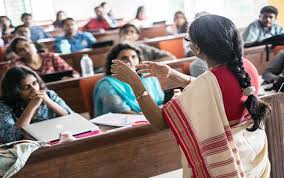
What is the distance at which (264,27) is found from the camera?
509 cm

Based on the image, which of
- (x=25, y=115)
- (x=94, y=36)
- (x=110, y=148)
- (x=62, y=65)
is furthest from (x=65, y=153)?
(x=94, y=36)

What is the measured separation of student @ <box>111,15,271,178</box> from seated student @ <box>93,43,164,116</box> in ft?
3.99

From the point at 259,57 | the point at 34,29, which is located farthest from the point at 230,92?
the point at 34,29

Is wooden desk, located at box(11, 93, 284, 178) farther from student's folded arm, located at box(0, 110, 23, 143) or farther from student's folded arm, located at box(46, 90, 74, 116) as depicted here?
student's folded arm, located at box(46, 90, 74, 116)

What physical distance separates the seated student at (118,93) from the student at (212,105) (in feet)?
3.99

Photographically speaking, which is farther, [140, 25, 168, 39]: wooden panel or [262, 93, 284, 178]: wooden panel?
[140, 25, 168, 39]: wooden panel

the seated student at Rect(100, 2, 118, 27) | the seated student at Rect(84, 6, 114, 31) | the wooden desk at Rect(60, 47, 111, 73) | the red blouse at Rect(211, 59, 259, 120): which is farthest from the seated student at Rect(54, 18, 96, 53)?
the red blouse at Rect(211, 59, 259, 120)

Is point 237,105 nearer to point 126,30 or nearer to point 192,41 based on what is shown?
point 192,41

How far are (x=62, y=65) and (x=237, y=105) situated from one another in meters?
3.00

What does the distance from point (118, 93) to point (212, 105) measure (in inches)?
55.2

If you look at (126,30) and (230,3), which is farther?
(230,3)

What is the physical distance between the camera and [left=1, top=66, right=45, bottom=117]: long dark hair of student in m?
2.20

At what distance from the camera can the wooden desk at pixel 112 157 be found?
1.25 meters

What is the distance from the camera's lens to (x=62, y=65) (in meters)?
3.98
